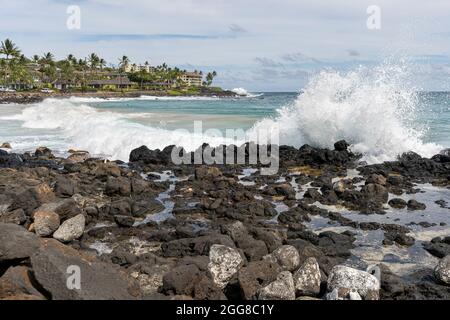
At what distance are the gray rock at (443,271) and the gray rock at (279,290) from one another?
2.26 m

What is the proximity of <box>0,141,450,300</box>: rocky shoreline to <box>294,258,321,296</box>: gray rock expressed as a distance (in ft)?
0.04

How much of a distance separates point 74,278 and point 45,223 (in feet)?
11.6

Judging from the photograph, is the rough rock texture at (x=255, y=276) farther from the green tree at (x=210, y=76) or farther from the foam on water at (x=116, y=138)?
the green tree at (x=210, y=76)

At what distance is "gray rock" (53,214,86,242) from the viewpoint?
26.7ft

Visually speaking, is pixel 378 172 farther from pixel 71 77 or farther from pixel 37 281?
pixel 71 77

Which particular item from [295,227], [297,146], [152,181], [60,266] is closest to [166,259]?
[60,266]

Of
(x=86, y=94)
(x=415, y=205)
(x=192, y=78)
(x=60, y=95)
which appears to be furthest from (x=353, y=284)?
(x=192, y=78)

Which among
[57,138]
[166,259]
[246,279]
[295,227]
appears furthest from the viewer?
[57,138]

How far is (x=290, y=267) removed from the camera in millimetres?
6488

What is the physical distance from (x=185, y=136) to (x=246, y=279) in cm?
1633

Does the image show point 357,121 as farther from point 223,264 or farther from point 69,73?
point 69,73

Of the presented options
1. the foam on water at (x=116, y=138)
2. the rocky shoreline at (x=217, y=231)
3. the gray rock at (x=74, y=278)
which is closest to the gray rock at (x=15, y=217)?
the rocky shoreline at (x=217, y=231)

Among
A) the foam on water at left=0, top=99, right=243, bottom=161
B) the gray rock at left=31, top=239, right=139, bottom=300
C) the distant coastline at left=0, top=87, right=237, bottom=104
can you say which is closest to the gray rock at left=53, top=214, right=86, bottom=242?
the gray rock at left=31, top=239, right=139, bottom=300

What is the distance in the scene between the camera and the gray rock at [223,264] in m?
6.11
